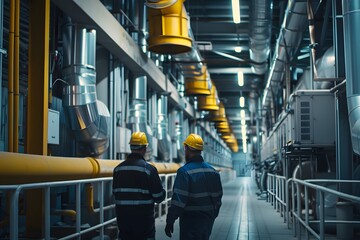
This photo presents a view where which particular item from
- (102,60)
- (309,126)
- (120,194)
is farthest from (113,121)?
(120,194)


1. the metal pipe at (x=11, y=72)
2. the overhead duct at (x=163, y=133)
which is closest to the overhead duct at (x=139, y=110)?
the overhead duct at (x=163, y=133)

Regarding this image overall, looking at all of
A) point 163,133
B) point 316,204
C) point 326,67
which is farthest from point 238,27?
point 316,204

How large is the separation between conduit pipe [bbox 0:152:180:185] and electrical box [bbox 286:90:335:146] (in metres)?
3.47

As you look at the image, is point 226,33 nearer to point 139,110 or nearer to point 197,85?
point 197,85

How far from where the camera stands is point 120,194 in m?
4.94

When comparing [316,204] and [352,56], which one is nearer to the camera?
[352,56]

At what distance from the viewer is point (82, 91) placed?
23.7 ft

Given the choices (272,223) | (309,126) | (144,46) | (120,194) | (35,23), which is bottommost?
(272,223)

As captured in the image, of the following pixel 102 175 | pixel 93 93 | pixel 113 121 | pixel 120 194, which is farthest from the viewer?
pixel 113 121

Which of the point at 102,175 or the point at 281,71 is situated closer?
the point at 102,175

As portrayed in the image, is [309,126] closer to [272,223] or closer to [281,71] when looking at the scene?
[272,223]

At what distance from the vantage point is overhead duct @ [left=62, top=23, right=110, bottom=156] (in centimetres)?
719

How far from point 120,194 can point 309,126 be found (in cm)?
470

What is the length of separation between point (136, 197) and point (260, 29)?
7.64m
